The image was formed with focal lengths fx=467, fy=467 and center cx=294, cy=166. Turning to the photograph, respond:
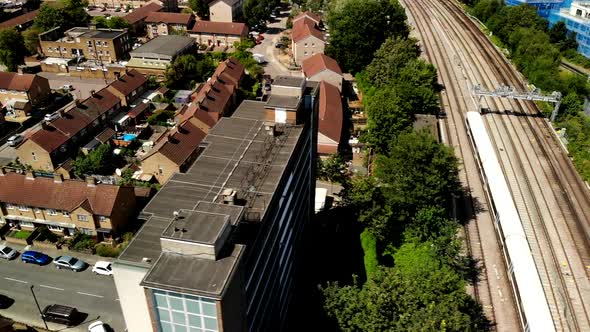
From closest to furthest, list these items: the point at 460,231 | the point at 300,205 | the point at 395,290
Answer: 1. the point at 395,290
2. the point at 300,205
3. the point at 460,231

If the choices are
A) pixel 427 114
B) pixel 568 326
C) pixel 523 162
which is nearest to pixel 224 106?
pixel 427 114

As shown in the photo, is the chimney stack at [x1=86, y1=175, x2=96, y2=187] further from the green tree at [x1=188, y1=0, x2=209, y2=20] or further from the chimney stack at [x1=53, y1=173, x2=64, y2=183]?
the green tree at [x1=188, y1=0, x2=209, y2=20]

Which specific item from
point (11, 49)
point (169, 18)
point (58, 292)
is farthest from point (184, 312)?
point (169, 18)

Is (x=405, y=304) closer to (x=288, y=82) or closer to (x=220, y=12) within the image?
(x=288, y=82)

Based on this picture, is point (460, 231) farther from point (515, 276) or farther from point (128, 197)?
point (128, 197)

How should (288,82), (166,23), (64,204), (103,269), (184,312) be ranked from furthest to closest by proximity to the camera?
(166,23) → (64,204) → (103,269) → (288,82) → (184,312)

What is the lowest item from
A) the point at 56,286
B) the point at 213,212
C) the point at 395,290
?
the point at 56,286
